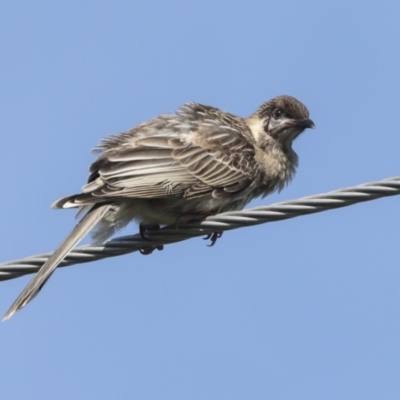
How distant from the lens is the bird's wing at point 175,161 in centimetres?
848

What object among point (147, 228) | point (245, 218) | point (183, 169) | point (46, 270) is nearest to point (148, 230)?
point (147, 228)

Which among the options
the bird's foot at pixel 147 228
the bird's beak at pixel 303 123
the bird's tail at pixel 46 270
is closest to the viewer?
the bird's tail at pixel 46 270

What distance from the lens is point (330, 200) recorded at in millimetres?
6898

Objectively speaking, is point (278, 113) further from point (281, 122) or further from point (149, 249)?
point (149, 249)

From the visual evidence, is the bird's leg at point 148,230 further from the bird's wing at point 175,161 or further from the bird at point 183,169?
the bird's wing at point 175,161

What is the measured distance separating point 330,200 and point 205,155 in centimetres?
287

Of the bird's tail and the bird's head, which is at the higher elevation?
the bird's head

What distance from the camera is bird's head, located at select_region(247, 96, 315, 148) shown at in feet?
34.6

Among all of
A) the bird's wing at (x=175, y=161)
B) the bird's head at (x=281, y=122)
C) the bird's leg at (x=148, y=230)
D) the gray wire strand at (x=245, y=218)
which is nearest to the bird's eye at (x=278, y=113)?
the bird's head at (x=281, y=122)

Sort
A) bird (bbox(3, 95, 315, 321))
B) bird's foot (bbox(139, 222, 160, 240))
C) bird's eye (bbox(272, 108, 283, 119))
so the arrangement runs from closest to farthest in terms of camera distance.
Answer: bird (bbox(3, 95, 315, 321)), bird's foot (bbox(139, 222, 160, 240)), bird's eye (bbox(272, 108, 283, 119))

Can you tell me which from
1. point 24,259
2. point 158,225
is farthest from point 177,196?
point 24,259

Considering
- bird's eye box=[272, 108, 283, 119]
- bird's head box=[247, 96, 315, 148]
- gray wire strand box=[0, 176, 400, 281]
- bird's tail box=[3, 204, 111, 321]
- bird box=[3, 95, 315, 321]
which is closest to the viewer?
gray wire strand box=[0, 176, 400, 281]

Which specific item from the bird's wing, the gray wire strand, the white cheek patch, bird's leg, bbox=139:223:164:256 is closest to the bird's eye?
the white cheek patch

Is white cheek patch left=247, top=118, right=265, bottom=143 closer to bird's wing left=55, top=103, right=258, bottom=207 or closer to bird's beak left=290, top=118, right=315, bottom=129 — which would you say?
bird's wing left=55, top=103, right=258, bottom=207
